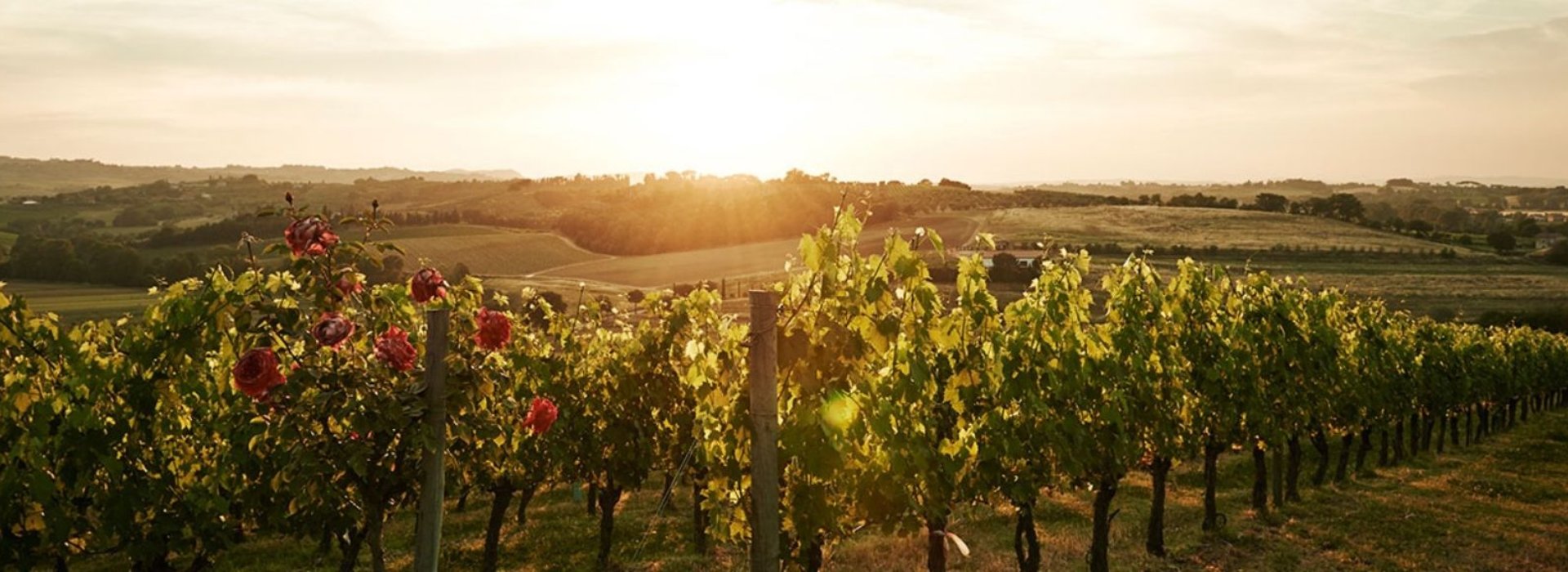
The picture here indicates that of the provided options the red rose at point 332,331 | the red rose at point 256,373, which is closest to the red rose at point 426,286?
the red rose at point 332,331

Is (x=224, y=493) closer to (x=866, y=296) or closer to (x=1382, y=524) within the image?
(x=866, y=296)

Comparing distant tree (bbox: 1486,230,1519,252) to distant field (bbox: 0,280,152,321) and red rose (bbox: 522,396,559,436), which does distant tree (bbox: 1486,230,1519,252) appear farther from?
distant field (bbox: 0,280,152,321)

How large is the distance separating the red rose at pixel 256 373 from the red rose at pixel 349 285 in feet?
1.89

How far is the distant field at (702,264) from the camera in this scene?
70.5 metres

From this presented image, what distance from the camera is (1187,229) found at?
107 metres

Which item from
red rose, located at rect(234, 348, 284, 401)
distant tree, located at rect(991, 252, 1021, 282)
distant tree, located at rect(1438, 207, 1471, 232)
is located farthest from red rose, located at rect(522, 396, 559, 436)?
distant tree, located at rect(1438, 207, 1471, 232)

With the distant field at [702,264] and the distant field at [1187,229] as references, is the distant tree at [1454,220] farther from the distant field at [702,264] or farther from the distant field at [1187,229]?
the distant field at [702,264]

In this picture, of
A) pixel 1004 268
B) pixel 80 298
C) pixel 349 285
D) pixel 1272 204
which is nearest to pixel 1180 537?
pixel 349 285

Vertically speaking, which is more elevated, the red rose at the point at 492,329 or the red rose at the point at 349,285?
the red rose at the point at 349,285

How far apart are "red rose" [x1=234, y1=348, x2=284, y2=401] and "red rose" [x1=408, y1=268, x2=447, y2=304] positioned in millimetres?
755

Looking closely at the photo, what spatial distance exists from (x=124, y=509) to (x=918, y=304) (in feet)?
19.1

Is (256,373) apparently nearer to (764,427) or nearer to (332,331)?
(332,331)

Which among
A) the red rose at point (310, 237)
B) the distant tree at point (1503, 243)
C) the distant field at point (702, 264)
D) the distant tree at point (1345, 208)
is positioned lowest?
the distant field at point (702, 264)

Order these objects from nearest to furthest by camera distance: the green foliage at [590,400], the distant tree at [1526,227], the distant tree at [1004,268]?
the green foliage at [590,400] < the distant tree at [1004,268] < the distant tree at [1526,227]
